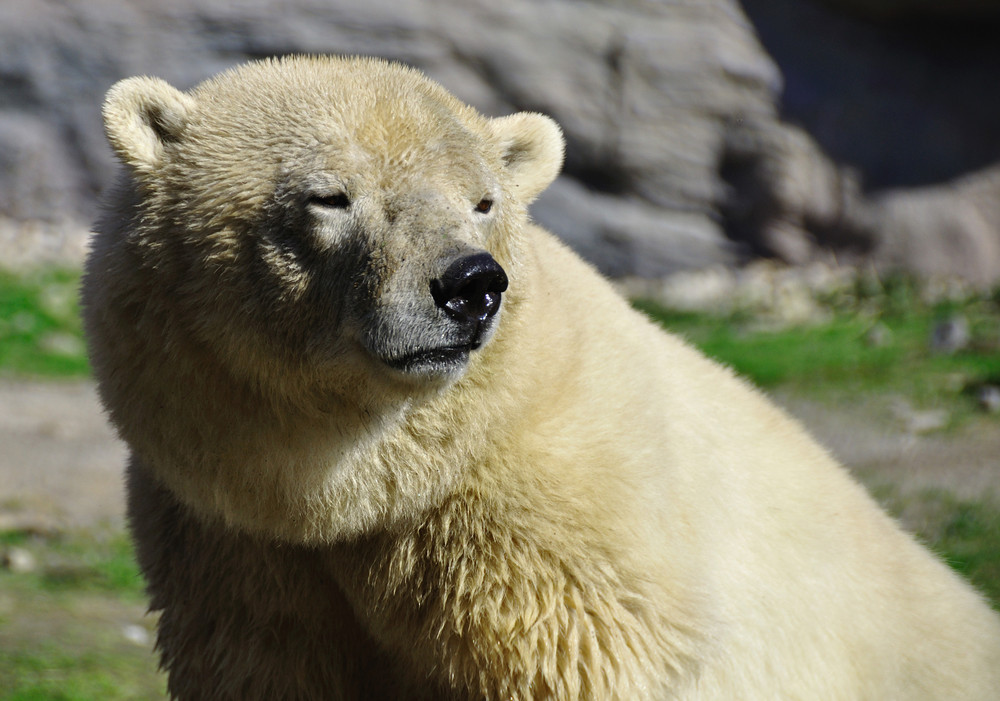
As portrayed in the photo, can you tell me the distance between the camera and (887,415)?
6.21 meters

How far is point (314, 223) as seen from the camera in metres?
2.33

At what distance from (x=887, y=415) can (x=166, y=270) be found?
4885mm

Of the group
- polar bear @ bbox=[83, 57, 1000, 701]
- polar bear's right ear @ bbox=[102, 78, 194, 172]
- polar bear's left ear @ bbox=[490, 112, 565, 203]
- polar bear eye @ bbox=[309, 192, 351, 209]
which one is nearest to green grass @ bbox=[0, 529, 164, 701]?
polar bear @ bbox=[83, 57, 1000, 701]

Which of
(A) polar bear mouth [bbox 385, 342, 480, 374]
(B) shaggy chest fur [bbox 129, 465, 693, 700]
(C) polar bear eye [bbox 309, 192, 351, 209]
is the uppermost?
(C) polar bear eye [bbox 309, 192, 351, 209]

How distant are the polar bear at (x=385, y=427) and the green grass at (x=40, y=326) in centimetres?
518

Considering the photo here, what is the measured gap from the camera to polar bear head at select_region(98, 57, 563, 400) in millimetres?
2256

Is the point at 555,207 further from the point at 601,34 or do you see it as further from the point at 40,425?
the point at 40,425

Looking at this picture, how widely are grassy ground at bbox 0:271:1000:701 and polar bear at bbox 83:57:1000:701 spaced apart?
1.29 meters

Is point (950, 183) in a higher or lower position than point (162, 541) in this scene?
lower

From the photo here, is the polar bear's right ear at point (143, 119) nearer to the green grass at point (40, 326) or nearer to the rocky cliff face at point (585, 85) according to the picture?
the green grass at point (40, 326)

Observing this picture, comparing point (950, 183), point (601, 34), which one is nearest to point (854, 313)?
point (950, 183)

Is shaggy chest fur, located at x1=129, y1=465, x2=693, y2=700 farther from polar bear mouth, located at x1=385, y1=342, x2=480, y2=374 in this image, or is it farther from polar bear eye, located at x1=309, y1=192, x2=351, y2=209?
polar bear eye, located at x1=309, y1=192, x2=351, y2=209

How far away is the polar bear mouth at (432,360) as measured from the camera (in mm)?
2262

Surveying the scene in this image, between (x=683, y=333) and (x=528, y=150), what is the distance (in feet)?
14.3
